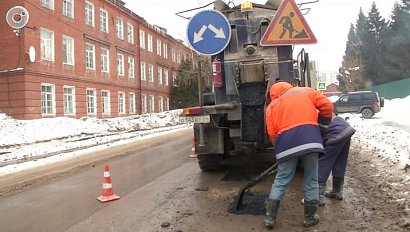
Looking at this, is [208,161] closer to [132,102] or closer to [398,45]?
[132,102]

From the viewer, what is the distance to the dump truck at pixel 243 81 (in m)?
7.09

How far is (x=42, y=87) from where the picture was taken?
24.4 meters

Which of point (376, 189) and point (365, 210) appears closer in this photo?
point (365, 210)

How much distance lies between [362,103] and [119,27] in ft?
71.2

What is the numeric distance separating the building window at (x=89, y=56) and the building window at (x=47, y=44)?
4340 millimetres

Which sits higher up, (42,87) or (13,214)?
(42,87)

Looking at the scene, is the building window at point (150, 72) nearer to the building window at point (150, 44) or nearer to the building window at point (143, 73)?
the building window at point (143, 73)

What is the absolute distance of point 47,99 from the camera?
979 inches

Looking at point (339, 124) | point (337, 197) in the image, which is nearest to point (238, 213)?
point (337, 197)

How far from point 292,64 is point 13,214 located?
5295 millimetres

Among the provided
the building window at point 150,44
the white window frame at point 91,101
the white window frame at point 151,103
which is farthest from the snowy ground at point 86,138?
the building window at point 150,44

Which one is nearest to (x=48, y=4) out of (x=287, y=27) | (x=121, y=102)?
(x=121, y=102)

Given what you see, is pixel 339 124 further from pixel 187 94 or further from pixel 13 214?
pixel 187 94

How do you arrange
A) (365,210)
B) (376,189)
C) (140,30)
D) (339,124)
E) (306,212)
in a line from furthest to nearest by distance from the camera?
(140,30) → (376,189) → (339,124) → (365,210) → (306,212)
